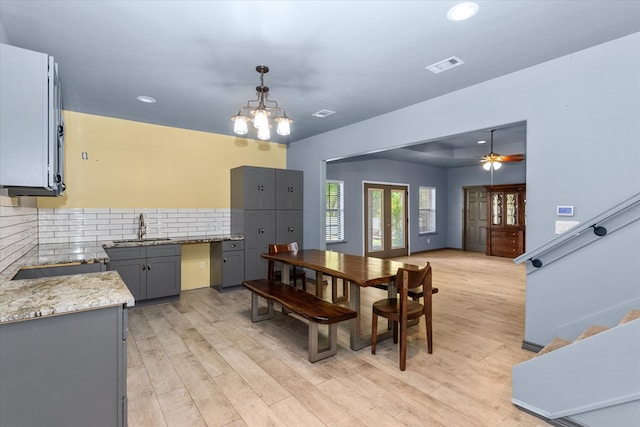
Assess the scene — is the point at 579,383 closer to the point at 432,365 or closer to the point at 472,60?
the point at 432,365

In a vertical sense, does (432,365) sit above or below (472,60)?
below

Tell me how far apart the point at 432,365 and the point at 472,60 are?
9.09 ft

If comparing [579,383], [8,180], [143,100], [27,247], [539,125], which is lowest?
[579,383]

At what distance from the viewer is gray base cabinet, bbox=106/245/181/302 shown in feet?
13.9

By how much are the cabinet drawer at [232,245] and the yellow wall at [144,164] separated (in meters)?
0.87

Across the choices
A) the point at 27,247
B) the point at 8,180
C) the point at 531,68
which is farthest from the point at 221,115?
the point at 531,68

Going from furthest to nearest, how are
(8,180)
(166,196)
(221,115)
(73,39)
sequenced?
(166,196)
(221,115)
(73,39)
(8,180)

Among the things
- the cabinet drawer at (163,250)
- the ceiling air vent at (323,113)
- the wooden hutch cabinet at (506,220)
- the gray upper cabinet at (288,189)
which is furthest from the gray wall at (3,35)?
the wooden hutch cabinet at (506,220)

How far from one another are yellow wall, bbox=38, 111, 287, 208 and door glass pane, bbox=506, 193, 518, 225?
22.8ft

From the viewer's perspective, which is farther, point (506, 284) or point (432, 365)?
point (506, 284)

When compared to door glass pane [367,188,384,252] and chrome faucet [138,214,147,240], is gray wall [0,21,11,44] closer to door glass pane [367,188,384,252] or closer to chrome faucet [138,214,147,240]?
chrome faucet [138,214,147,240]

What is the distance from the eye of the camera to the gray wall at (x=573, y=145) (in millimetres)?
2539

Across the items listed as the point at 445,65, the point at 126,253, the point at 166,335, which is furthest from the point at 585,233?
the point at 126,253

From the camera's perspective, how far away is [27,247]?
3.36 m
